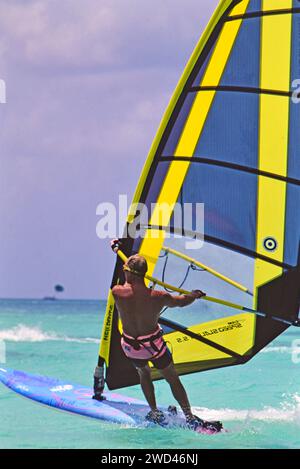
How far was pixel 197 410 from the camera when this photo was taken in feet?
25.9

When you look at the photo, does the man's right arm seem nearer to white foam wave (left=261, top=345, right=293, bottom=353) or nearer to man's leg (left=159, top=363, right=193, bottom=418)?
man's leg (left=159, top=363, right=193, bottom=418)

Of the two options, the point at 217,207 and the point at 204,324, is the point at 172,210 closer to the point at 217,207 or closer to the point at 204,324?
the point at 217,207

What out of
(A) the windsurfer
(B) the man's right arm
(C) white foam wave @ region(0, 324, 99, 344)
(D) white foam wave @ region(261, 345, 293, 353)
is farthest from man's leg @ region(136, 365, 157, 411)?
(C) white foam wave @ region(0, 324, 99, 344)

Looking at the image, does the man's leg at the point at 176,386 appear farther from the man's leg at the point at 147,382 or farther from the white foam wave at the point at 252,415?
the white foam wave at the point at 252,415

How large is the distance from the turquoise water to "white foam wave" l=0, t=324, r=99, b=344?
428cm

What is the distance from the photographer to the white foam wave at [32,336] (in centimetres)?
2436

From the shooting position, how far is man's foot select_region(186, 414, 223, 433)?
6.56 meters

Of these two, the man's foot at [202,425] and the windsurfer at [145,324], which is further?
the man's foot at [202,425]

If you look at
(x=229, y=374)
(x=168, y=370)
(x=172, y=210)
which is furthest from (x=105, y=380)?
(x=229, y=374)

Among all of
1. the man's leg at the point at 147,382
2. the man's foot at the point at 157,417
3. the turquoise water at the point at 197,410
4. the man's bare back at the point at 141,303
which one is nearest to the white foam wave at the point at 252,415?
the turquoise water at the point at 197,410

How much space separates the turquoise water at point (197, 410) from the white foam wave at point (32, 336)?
4.28 metres

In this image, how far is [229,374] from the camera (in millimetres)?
13492

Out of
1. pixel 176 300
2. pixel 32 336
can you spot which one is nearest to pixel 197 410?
pixel 176 300

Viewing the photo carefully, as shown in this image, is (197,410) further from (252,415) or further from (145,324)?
(145,324)
